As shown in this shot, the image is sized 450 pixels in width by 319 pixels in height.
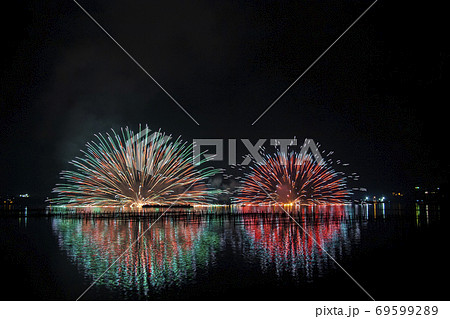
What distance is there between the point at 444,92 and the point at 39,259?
73.1 feet

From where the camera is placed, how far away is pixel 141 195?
236 feet

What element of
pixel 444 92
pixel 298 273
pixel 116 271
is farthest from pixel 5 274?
pixel 444 92

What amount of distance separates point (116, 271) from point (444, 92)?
59.6 ft

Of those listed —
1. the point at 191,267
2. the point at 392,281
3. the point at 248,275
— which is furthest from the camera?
the point at 191,267

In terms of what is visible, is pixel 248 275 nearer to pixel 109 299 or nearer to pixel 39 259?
pixel 109 299

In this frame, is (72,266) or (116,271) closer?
(116,271)

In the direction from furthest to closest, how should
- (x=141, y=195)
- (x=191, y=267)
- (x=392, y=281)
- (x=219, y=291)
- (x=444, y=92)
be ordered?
1. (x=141, y=195)
2. (x=444, y=92)
3. (x=191, y=267)
4. (x=392, y=281)
5. (x=219, y=291)

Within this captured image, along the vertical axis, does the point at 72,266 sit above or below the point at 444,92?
below

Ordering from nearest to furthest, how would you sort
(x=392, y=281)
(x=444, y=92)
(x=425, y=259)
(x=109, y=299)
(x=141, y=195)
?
(x=109, y=299) → (x=392, y=281) → (x=425, y=259) → (x=444, y=92) → (x=141, y=195)

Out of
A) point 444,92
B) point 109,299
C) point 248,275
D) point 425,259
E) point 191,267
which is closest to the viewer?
point 109,299

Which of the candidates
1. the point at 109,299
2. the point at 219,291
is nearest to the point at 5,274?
the point at 109,299

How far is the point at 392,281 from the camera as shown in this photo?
1432 centimetres

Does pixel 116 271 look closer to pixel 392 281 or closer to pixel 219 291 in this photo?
pixel 219 291

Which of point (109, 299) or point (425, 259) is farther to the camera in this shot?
point (425, 259)
